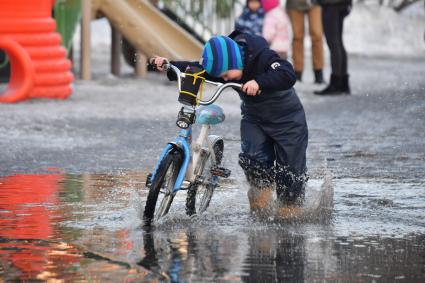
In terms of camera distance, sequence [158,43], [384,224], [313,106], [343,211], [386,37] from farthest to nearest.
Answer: [386,37] < [158,43] < [313,106] < [343,211] < [384,224]

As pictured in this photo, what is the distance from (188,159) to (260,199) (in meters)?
0.82

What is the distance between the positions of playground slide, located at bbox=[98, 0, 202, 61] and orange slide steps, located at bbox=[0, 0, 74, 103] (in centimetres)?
253

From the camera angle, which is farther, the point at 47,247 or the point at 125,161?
the point at 125,161

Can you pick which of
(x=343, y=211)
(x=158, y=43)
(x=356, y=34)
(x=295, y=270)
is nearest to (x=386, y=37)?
(x=356, y=34)

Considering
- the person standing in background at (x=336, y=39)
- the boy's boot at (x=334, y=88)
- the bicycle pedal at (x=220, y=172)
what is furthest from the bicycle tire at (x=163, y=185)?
the boy's boot at (x=334, y=88)

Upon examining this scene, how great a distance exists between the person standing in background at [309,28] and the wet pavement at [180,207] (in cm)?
419

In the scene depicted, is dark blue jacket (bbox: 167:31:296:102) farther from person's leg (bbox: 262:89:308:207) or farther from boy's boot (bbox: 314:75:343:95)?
boy's boot (bbox: 314:75:343:95)

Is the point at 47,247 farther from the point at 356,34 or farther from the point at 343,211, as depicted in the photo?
the point at 356,34

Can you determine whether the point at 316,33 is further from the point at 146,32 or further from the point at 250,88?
the point at 250,88

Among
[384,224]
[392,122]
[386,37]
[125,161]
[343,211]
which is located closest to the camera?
[384,224]

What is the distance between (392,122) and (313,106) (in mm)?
2230

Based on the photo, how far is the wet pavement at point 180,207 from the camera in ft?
21.0

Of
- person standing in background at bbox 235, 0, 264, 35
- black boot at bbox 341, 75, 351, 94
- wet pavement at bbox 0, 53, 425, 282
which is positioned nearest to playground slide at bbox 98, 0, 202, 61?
person standing in background at bbox 235, 0, 264, 35

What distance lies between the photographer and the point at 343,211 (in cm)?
848
